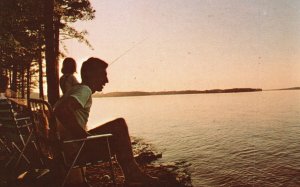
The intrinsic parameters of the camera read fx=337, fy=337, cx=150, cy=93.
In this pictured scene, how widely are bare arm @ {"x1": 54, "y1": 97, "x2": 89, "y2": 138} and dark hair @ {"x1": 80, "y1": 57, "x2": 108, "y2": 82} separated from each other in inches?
18.0

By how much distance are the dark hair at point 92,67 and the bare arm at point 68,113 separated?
46 centimetres

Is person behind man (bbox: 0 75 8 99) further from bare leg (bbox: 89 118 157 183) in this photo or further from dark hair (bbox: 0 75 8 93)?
bare leg (bbox: 89 118 157 183)

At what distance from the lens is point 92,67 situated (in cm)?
390

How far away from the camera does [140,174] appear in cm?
394

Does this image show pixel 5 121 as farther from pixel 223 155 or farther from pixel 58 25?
pixel 223 155

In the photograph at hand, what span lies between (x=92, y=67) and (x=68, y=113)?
0.68 m

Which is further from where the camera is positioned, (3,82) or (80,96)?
(3,82)

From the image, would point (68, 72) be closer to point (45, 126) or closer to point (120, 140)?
point (45, 126)

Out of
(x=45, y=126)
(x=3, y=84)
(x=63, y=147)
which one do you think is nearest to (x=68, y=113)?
(x=63, y=147)

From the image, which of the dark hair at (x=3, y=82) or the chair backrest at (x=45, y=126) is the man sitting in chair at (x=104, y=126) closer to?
the chair backrest at (x=45, y=126)

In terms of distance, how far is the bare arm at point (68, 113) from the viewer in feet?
11.4

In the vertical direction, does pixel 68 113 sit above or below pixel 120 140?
above

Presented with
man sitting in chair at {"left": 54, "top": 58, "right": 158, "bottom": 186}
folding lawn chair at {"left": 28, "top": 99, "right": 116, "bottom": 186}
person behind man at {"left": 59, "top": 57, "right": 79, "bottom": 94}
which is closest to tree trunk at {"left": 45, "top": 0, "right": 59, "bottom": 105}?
person behind man at {"left": 59, "top": 57, "right": 79, "bottom": 94}

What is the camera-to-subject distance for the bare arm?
3.49 m
